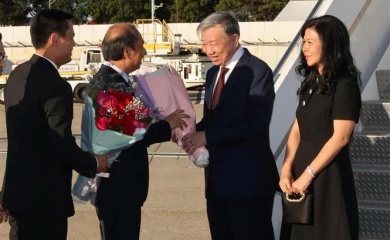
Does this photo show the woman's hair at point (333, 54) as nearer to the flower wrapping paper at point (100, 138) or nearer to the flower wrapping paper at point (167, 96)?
the flower wrapping paper at point (167, 96)

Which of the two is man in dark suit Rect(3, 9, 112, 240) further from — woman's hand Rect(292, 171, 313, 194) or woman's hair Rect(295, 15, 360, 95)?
woman's hair Rect(295, 15, 360, 95)

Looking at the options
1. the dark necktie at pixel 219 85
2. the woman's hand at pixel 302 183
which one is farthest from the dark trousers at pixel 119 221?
the woman's hand at pixel 302 183

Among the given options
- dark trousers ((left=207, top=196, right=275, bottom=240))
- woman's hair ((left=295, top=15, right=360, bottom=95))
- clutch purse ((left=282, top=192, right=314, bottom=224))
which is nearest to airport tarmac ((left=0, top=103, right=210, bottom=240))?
dark trousers ((left=207, top=196, right=275, bottom=240))

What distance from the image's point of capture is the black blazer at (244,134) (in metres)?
4.38

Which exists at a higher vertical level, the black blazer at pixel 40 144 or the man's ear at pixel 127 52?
the man's ear at pixel 127 52

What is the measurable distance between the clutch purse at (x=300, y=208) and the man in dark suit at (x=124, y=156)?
0.75m

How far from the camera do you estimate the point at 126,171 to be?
436 centimetres

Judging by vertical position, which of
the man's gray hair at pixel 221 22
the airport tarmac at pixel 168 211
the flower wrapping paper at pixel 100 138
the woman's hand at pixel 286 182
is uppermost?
the man's gray hair at pixel 221 22

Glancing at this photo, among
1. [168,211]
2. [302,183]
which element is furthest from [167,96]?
[168,211]

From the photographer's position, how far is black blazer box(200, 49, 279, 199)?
4.38m

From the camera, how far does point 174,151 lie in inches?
519

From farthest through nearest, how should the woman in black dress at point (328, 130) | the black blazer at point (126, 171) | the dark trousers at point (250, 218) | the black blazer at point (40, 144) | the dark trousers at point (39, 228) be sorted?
the dark trousers at point (250, 218)
the black blazer at point (126, 171)
the woman in black dress at point (328, 130)
the dark trousers at point (39, 228)
the black blazer at point (40, 144)

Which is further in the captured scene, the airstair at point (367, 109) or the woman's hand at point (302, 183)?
the airstair at point (367, 109)

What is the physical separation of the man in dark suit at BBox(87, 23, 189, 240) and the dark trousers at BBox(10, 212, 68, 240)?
1.68 ft
